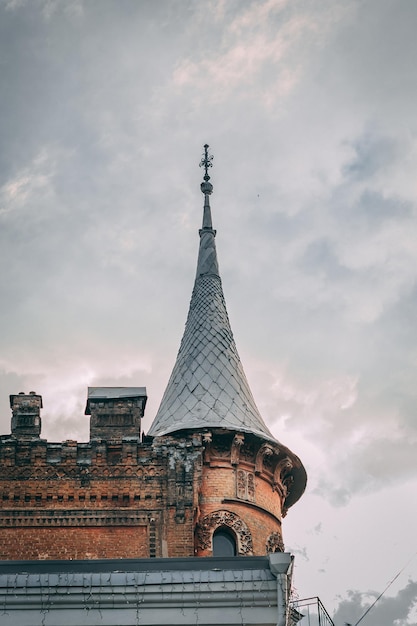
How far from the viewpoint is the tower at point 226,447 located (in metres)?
26.6

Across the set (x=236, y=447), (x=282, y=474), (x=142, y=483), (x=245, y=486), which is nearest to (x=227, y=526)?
(x=245, y=486)

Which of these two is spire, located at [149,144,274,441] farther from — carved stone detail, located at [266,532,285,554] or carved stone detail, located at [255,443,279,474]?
carved stone detail, located at [266,532,285,554]

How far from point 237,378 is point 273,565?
41.8 ft

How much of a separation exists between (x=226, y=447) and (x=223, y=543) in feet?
7.42

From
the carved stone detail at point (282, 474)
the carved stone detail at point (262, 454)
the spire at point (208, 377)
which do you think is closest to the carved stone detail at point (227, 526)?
the carved stone detail at point (262, 454)

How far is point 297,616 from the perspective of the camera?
2214cm

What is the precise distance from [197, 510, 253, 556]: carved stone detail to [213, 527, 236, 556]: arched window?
216 millimetres

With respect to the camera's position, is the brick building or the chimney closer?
the brick building

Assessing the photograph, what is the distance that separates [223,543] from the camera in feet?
87.5

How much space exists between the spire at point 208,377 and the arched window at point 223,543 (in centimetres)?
242

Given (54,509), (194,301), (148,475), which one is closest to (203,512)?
(148,475)

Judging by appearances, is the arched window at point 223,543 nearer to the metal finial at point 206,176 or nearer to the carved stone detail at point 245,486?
the carved stone detail at point 245,486

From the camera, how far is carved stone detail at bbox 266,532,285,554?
88.5ft

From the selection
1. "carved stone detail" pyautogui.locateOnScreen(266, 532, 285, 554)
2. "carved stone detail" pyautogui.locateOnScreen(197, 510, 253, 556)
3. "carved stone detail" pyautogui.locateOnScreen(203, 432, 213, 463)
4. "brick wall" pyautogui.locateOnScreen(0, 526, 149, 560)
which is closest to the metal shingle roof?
"carved stone detail" pyautogui.locateOnScreen(203, 432, 213, 463)
